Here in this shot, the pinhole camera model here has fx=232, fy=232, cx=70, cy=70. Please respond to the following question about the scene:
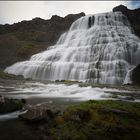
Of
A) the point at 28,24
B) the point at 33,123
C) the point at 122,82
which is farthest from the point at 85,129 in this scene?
the point at 28,24

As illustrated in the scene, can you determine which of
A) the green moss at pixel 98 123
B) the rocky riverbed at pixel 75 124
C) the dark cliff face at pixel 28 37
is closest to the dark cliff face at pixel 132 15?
the dark cliff face at pixel 28 37

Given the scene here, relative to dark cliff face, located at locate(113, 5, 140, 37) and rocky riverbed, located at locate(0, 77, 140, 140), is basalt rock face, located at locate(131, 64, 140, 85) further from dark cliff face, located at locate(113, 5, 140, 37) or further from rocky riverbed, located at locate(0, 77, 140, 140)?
dark cliff face, located at locate(113, 5, 140, 37)

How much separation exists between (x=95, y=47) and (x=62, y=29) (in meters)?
34.4

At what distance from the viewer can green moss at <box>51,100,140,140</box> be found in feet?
32.1

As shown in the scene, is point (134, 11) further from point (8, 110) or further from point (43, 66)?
point (8, 110)

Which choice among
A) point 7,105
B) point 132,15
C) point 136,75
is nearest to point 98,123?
point 7,105

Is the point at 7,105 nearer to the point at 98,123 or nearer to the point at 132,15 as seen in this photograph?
the point at 98,123

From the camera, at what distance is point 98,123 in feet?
Answer: 35.5

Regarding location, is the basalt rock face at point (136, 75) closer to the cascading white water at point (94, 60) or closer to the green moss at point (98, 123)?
the cascading white water at point (94, 60)

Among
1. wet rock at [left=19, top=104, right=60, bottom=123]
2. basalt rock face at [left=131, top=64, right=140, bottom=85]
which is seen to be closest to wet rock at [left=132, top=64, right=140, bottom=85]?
basalt rock face at [left=131, top=64, right=140, bottom=85]

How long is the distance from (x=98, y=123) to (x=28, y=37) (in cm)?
7446

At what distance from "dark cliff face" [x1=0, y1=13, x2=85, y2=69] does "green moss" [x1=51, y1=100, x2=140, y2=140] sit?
5629 centimetres

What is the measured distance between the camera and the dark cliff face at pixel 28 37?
6931cm

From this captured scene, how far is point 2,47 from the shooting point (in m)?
75.6
